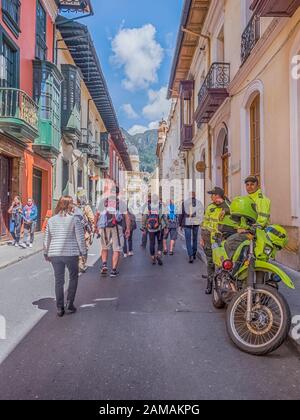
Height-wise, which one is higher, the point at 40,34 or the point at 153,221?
the point at 40,34

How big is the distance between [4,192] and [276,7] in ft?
34.6

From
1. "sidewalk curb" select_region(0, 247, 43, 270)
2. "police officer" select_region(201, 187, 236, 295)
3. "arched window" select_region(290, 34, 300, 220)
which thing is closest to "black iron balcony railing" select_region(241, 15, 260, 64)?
"arched window" select_region(290, 34, 300, 220)

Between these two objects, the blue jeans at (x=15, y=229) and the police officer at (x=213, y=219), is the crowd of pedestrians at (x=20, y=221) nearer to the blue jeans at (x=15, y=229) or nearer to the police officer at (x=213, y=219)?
the blue jeans at (x=15, y=229)

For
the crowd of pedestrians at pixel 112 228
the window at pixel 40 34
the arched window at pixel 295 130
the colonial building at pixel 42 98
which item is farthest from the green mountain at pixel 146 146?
the arched window at pixel 295 130

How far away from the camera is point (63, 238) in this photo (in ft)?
16.6

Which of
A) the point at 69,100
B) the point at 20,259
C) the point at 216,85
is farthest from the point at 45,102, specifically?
the point at 20,259

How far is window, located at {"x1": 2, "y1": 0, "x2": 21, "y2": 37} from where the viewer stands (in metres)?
12.1

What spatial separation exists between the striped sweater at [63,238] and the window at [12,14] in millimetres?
10022

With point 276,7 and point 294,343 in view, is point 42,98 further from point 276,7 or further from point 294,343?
point 294,343

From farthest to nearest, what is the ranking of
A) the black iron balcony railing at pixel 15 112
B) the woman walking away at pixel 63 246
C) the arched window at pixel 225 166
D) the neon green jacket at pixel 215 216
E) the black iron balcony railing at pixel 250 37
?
the arched window at pixel 225 166 → the black iron balcony railing at pixel 15 112 → the black iron balcony railing at pixel 250 37 → the neon green jacket at pixel 215 216 → the woman walking away at pixel 63 246

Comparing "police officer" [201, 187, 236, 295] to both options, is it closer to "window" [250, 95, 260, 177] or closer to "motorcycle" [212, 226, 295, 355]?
"motorcycle" [212, 226, 295, 355]

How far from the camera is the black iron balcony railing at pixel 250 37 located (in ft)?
32.2

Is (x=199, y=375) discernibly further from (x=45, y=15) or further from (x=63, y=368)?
(x=45, y=15)

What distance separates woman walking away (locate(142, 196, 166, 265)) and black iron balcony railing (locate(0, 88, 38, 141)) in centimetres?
564
